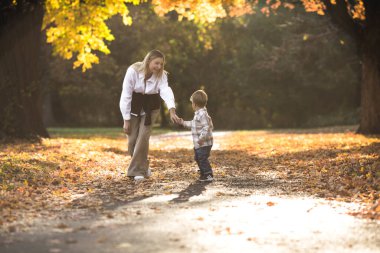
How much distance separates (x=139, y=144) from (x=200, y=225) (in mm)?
3599

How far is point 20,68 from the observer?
17391mm

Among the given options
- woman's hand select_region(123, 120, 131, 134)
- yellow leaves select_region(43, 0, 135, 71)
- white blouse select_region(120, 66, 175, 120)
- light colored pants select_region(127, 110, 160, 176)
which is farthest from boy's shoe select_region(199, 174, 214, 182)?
yellow leaves select_region(43, 0, 135, 71)

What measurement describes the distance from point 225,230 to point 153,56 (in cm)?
401

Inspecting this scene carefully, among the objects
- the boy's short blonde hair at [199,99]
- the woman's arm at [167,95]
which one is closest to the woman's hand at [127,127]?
the woman's arm at [167,95]

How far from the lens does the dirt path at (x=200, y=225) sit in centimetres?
Answer: 518

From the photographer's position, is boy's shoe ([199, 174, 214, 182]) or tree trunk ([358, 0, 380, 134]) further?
tree trunk ([358, 0, 380, 134])

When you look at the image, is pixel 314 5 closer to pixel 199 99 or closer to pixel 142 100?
pixel 199 99

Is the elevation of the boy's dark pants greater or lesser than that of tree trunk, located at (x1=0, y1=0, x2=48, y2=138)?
lesser

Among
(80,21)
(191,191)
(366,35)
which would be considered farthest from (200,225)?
(366,35)

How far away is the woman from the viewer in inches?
360

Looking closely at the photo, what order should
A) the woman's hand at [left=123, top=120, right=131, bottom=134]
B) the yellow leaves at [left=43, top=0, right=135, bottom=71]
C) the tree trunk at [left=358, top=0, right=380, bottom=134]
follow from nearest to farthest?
the woman's hand at [left=123, top=120, right=131, bottom=134]
the yellow leaves at [left=43, top=0, right=135, bottom=71]
the tree trunk at [left=358, top=0, right=380, bottom=134]

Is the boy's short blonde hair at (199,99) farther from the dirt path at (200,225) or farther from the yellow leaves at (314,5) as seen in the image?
the yellow leaves at (314,5)

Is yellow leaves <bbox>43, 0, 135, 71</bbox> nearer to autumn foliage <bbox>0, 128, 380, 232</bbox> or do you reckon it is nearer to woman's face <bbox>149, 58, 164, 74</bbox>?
autumn foliage <bbox>0, 128, 380, 232</bbox>

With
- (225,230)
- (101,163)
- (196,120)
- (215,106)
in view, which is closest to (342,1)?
(101,163)
